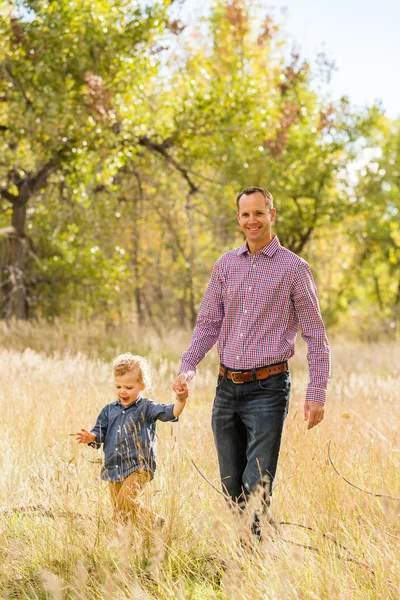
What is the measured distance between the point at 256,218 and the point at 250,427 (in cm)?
124

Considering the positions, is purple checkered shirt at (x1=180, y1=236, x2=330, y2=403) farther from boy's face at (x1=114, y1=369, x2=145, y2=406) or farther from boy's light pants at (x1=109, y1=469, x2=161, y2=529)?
boy's light pants at (x1=109, y1=469, x2=161, y2=529)

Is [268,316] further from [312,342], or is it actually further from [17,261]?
[17,261]

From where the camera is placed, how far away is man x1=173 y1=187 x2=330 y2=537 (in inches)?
161

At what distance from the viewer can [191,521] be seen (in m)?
4.37

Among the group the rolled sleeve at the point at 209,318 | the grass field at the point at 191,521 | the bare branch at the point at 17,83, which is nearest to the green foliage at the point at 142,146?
the bare branch at the point at 17,83

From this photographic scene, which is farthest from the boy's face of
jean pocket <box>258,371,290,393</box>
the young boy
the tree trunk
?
the tree trunk

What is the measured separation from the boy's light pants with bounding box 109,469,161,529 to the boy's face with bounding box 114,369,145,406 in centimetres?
45

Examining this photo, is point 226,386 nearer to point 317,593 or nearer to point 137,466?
point 137,466

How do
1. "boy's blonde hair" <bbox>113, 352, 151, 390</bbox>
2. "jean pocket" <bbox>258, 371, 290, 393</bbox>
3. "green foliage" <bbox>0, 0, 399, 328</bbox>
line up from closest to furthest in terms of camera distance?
1. "jean pocket" <bbox>258, 371, 290, 393</bbox>
2. "boy's blonde hair" <bbox>113, 352, 151, 390</bbox>
3. "green foliage" <bbox>0, 0, 399, 328</bbox>

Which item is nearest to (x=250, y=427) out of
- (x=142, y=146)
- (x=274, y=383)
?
(x=274, y=383)

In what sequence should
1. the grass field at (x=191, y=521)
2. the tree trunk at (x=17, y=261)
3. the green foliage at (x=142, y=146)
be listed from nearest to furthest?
the grass field at (x=191, y=521) → the green foliage at (x=142, y=146) → the tree trunk at (x=17, y=261)

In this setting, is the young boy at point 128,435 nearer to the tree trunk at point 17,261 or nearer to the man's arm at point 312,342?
the man's arm at point 312,342

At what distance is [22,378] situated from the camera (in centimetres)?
830

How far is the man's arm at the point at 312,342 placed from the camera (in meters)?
4.05
